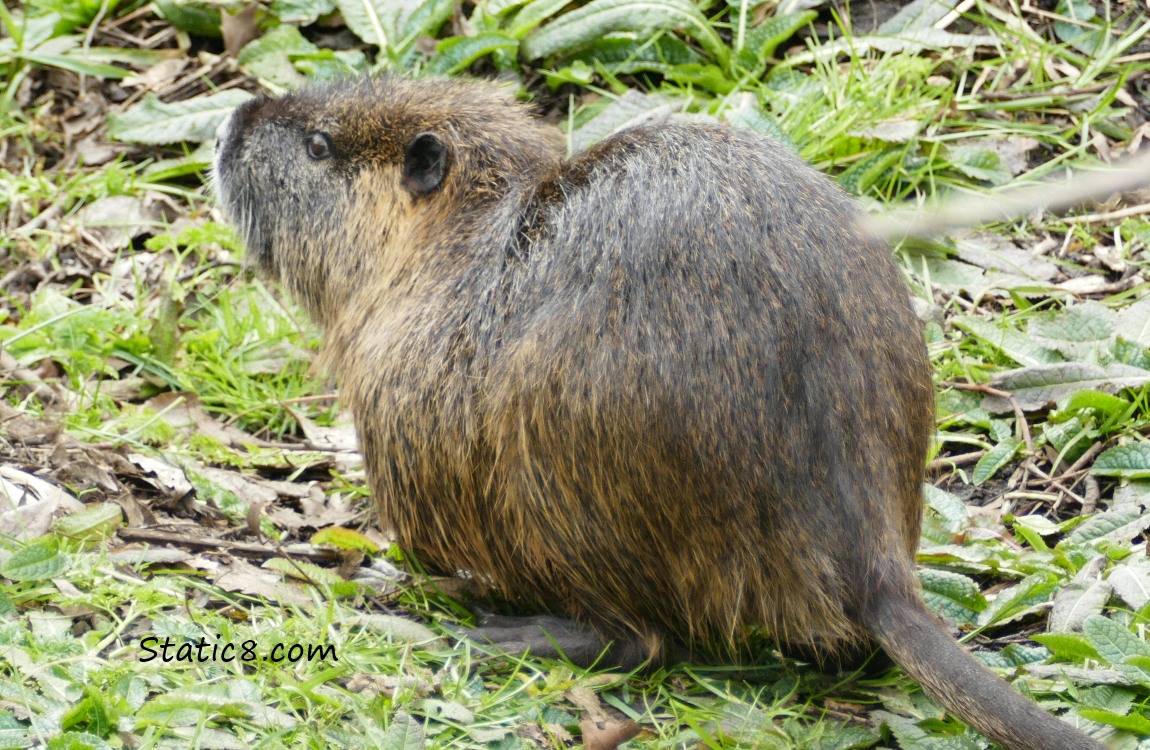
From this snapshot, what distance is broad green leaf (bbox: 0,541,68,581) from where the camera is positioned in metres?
3.10

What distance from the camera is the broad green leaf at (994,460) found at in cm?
405

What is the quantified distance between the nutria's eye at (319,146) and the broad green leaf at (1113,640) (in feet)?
8.46

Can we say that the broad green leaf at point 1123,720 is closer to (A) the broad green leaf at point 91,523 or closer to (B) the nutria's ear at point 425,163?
(B) the nutria's ear at point 425,163

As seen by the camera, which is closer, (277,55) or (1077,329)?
(1077,329)

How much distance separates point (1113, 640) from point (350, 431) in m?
2.88

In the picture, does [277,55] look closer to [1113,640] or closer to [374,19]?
[374,19]

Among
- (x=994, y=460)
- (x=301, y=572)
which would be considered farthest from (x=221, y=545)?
(x=994, y=460)

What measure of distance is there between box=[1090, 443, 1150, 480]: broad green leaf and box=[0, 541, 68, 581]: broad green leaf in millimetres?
3005

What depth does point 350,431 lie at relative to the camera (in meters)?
4.83

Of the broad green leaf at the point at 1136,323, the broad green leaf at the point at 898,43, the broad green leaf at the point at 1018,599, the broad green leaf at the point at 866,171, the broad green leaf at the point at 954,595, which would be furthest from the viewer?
the broad green leaf at the point at 898,43

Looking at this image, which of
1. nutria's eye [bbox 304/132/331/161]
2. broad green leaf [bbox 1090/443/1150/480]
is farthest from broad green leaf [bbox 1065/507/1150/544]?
nutria's eye [bbox 304/132/331/161]

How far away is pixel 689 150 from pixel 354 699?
5.23 feet

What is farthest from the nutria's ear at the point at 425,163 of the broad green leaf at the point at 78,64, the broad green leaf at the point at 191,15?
the broad green leaf at the point at 78,64

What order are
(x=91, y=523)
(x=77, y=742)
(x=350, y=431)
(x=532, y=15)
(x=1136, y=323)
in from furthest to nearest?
(x=532, y=15)
(x=350, y=431)
(x=1136, y=323)
(x=91, y=523)
(x=77, y=742)
